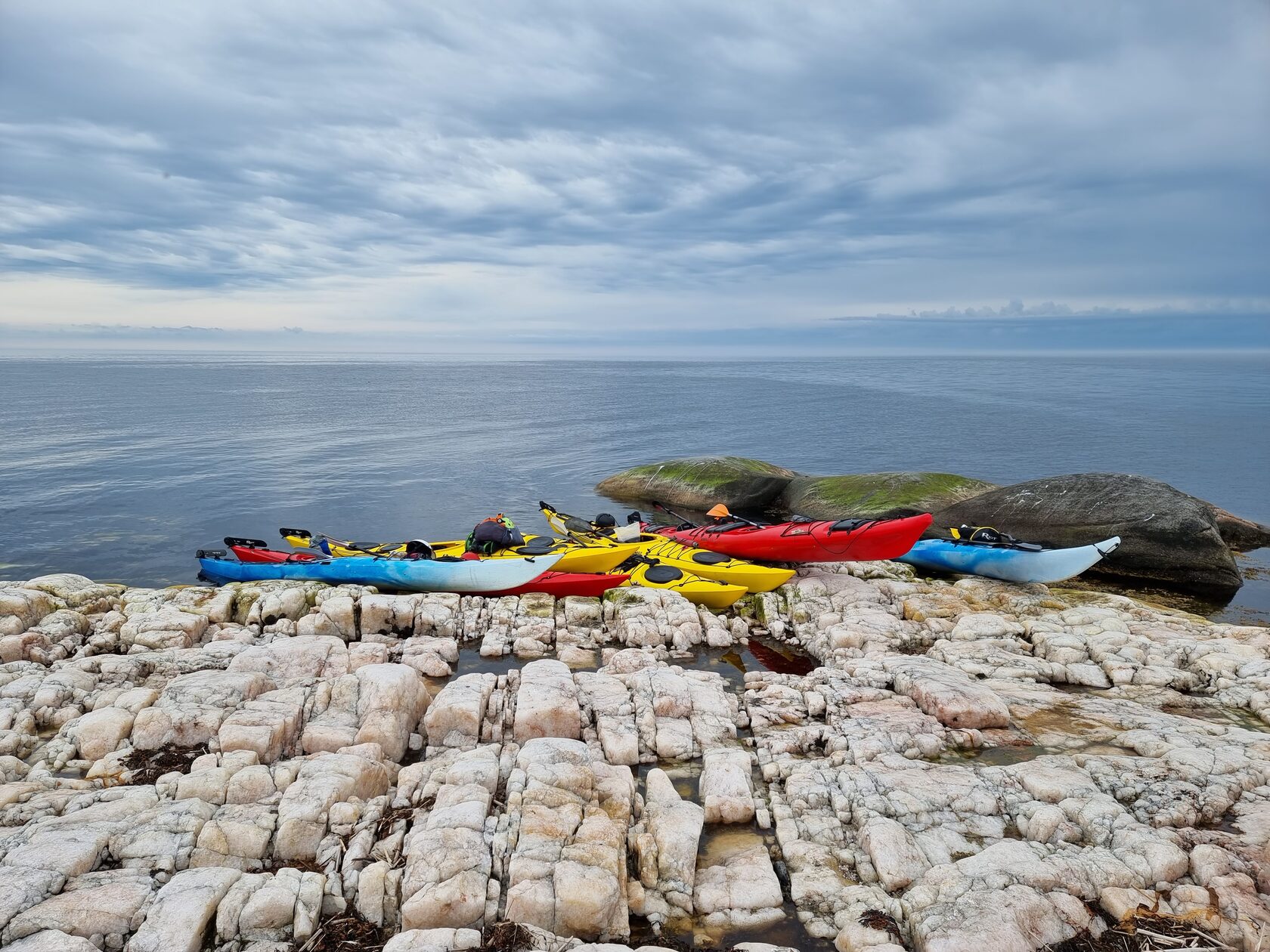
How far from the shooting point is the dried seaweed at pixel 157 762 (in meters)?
9.23

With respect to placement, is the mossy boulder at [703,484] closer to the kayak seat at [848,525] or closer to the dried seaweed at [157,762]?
the kayak seat at [848,525]

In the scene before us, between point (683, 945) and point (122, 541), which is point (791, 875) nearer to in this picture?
point (683, 945)

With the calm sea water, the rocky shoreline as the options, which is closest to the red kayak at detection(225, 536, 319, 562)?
the calm sea water

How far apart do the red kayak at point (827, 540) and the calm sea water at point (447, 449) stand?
10.4 metres

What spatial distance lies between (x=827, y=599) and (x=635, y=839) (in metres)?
10.7

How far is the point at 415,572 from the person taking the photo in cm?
1838

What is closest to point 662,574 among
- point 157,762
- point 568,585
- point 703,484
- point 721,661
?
point 568,585

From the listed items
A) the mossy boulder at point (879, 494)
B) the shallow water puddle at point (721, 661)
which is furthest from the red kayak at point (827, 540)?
the mossy boulder at point (879, 494)

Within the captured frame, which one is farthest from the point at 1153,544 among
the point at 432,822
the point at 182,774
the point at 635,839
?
the point at 182,774

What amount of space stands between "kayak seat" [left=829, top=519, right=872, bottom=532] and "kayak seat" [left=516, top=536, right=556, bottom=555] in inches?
315

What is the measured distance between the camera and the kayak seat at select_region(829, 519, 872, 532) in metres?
18.0

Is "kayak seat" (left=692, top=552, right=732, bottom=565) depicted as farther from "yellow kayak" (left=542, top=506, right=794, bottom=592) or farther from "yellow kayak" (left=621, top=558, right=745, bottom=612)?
"yellow kayak" (left=621, top=558, right=745, bottom=612)

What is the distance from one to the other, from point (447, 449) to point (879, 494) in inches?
1300

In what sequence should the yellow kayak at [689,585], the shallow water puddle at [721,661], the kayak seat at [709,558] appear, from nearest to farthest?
the shallow water puddle at [721,661]
the yellow kayak at [689,585]
the kayak seat at [709,558]
